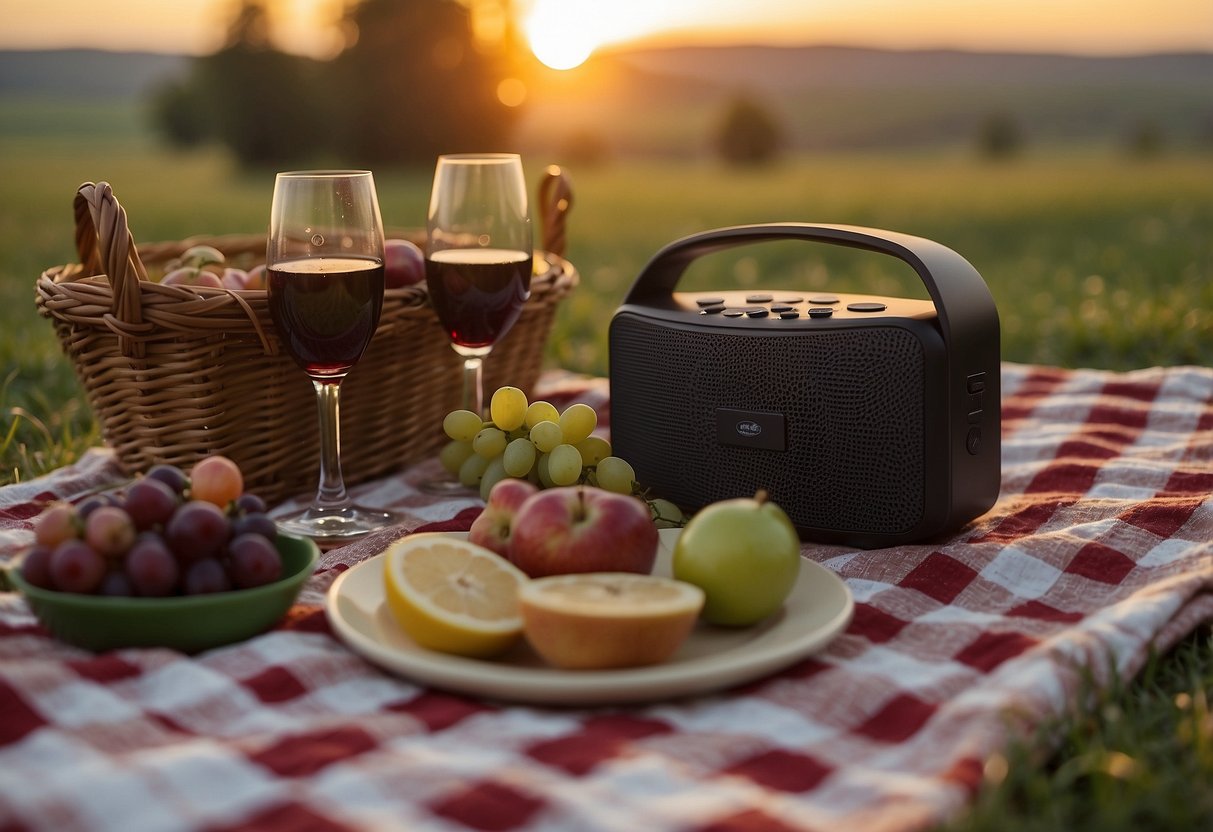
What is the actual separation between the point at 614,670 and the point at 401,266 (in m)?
1.27

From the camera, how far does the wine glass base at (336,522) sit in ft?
6.66

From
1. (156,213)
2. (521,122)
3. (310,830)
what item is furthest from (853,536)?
(521,122)

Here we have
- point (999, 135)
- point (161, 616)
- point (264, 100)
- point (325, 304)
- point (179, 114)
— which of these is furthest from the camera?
point (179, 114)

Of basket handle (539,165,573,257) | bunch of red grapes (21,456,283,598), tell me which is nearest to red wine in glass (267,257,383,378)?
bunch of red grapes (21,456,283,598)

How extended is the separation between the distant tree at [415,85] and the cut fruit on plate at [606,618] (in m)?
17.9

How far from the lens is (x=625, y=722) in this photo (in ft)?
4.38

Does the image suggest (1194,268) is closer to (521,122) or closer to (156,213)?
(156,213)

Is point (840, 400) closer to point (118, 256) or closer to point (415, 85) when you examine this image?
point (118, 256)

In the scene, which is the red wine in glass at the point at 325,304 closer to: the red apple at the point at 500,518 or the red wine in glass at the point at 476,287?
the red wine in glass at the point at 476,287

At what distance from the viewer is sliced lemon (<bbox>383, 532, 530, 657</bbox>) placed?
1.41 m

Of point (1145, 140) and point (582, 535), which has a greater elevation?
point (1145, 140)

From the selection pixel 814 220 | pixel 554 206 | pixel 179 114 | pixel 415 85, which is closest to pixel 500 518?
pixel 554 206

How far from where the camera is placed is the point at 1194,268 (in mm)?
4934

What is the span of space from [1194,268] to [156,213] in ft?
23.8
